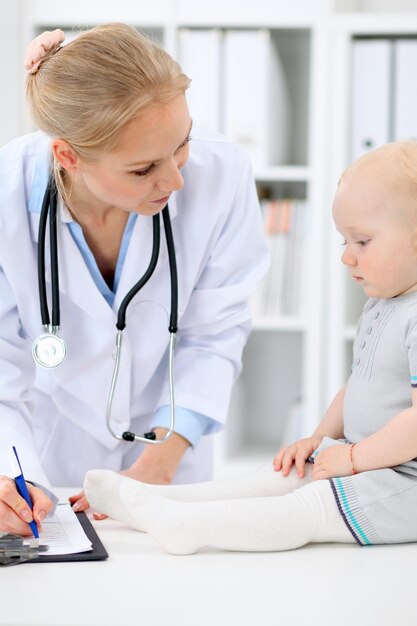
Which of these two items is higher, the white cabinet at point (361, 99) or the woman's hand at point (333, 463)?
the white cabinet at point (361, 99)

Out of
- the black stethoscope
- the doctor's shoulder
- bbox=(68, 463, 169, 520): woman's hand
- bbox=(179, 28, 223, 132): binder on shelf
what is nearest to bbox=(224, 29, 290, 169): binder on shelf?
bbox=(179, 28, 223, 132): binder on shelf

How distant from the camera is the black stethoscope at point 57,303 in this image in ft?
4.16

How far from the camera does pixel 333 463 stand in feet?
3.69

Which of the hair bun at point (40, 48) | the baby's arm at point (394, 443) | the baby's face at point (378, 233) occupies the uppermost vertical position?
the hair bun at point (40, 48)

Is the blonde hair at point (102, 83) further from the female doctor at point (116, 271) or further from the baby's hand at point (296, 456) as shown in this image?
the baby's hand at point (296, 456)

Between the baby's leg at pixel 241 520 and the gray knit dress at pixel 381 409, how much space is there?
2 centimetres

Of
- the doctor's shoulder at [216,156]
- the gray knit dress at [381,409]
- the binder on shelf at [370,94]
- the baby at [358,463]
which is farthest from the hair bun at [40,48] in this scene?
the binder on shelf at [370,94]

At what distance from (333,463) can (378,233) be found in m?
0.29

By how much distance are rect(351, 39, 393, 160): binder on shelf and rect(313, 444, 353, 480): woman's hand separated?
1481 millimetres

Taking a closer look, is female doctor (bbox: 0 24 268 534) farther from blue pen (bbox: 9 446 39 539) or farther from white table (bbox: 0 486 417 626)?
white table (bbox: 0 486 417 626)

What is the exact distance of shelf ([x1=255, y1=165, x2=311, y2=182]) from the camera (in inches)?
99.8

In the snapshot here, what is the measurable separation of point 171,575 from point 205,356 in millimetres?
549

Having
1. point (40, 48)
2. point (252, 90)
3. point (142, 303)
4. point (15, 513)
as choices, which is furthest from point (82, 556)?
point (252, 90)

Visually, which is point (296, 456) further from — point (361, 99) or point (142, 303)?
point (361, 99)
